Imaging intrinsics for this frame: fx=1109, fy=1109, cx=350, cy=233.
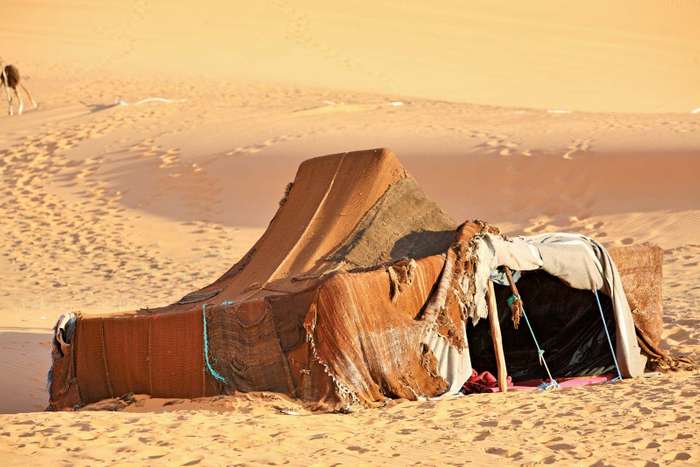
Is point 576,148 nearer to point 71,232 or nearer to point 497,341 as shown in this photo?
point 71,232

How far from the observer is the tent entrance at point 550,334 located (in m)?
9.75

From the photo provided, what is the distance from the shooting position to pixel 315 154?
787 inches

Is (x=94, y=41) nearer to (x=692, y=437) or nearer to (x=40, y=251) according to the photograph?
(x=40, y=251)

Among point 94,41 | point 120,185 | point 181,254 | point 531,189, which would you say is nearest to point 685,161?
point 531,189

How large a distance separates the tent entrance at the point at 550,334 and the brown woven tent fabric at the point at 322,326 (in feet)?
1.51

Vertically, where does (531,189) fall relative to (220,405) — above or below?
above

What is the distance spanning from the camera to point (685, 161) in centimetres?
1811

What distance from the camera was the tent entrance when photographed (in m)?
9.75

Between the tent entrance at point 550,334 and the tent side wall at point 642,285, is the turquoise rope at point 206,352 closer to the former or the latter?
the tent entrance at point 550,334

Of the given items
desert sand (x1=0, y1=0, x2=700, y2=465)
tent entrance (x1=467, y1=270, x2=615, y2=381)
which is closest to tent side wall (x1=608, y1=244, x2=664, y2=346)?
tent entrance (x1=467, y1=270, x2=615, y2=381)

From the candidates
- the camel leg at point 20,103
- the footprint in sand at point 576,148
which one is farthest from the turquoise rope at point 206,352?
the camel leg at point 20,103

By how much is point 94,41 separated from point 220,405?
28628mm

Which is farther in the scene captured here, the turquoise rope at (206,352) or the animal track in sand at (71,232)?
the animal track in sand at (71,232)

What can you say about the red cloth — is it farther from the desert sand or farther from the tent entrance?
the desert sand
